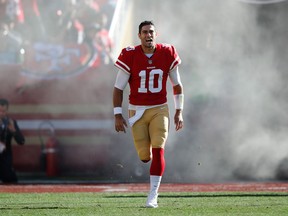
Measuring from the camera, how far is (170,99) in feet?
46.0

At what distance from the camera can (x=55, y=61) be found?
48.1ft

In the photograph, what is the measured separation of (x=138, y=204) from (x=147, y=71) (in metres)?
1.29

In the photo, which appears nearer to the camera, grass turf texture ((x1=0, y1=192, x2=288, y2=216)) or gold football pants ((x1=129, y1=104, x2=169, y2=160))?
grass turf texture ((x1=0, y1=192, x2=288, y2=216))

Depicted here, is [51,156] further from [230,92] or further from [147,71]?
[147,71]

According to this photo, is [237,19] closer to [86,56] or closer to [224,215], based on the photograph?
[86,56]

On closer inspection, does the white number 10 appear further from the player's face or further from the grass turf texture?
the grass turf texture

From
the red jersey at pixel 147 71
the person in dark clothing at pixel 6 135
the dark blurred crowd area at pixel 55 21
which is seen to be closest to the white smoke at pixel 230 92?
the dark blurred crowd area at pixel 55 21

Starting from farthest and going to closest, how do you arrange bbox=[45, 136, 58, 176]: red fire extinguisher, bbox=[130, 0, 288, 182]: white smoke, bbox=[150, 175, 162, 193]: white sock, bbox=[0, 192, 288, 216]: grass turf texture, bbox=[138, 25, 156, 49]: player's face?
bbox=[45, 136, 58, 176]: red fire extinguisher
bbox=[130, 0, 288, 182]: white smoke
bbox=[138, 25, 156, 49]: player's face
bbox=[150, 175, 162, 193]: white sock
bbox=[0, 192, 288, 216]: grass turf texture

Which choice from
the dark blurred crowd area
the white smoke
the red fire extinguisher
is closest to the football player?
the white smoke

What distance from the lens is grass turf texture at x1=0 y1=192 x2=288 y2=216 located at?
7940mm

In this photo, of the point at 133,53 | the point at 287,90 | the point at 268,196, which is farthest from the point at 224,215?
the point at 287,90

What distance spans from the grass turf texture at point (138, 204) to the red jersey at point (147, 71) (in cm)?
99

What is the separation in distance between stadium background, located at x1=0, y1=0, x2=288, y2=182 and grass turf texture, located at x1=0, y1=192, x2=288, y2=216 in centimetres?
354

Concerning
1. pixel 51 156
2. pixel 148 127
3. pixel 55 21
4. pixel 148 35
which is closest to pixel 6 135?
pixel 51 156
